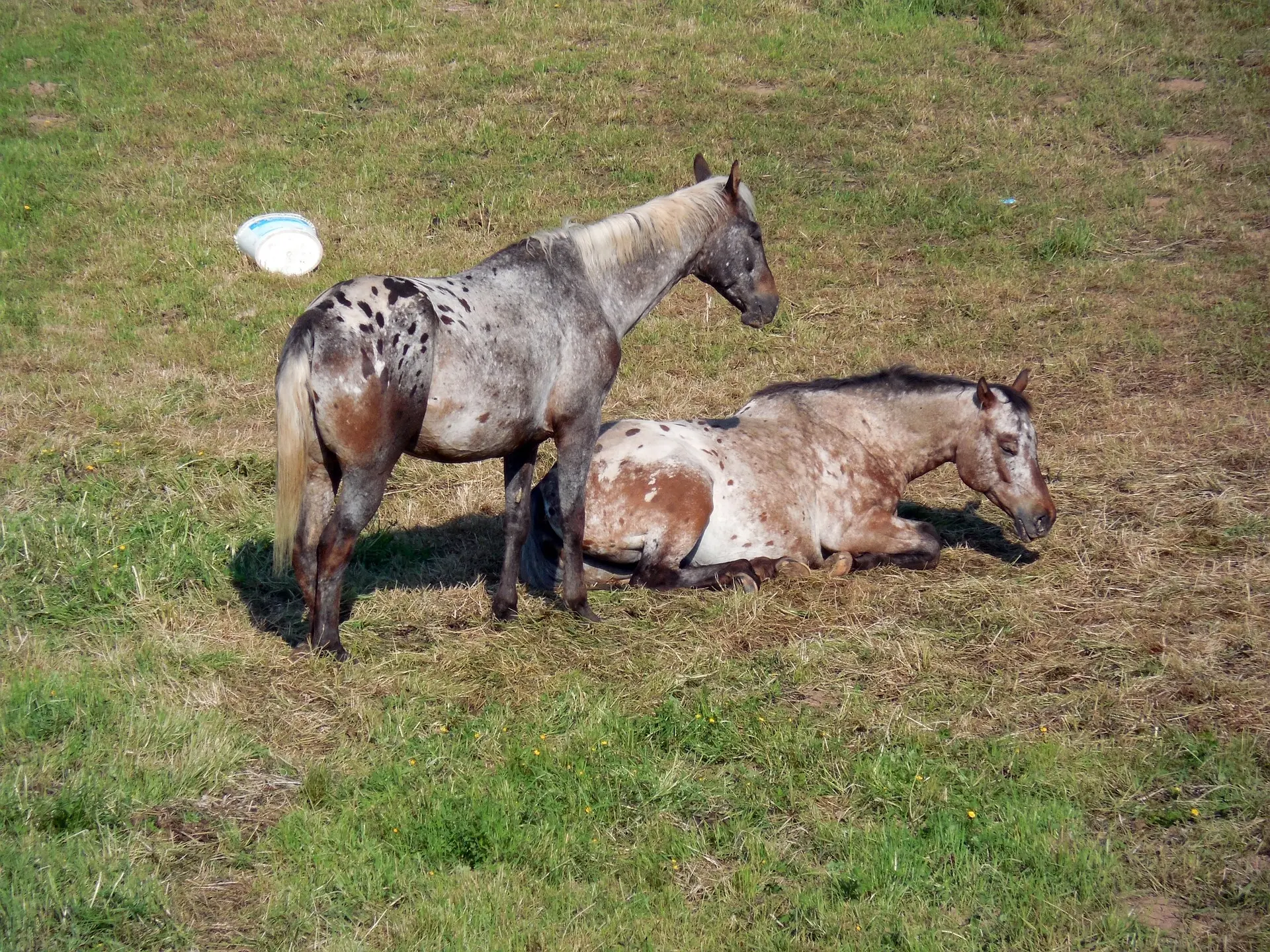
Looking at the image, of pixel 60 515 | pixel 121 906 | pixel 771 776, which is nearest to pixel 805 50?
pixel 60 515

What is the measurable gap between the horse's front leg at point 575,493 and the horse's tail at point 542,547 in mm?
386

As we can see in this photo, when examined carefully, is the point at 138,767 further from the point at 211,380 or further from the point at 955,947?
the point at 211,380

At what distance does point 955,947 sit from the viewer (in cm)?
381

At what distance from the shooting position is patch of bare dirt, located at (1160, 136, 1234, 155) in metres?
13.9

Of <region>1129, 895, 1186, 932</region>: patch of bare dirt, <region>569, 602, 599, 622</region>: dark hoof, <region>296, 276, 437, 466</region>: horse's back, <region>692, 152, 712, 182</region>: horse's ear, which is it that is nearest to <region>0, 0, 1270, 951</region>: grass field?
<region>1129, 895, 1186, 932</region>: patch of bare dirt

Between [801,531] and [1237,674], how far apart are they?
250cm

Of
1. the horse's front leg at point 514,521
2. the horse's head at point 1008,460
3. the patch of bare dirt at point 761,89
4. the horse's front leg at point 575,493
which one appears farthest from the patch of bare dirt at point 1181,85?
the horse's front leg at point 514,521

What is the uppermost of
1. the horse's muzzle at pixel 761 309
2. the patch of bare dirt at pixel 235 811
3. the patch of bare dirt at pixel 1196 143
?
the patch of bare dirt at pixel 1196 143

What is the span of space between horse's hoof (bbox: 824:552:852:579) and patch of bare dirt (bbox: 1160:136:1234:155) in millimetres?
9490

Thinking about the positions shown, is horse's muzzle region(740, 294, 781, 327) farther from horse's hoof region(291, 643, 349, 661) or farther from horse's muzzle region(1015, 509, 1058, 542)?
horse's hoof region(291, 643, 349, 661)

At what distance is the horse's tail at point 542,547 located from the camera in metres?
6.76

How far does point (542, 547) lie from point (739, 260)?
79.1 inches

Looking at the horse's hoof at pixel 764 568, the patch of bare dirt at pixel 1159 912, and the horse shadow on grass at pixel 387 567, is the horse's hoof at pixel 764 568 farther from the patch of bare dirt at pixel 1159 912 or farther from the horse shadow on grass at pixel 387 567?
the patch of bare dirt at pixel 1159 912

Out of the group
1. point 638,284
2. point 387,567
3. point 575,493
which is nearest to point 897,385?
point 638,284
